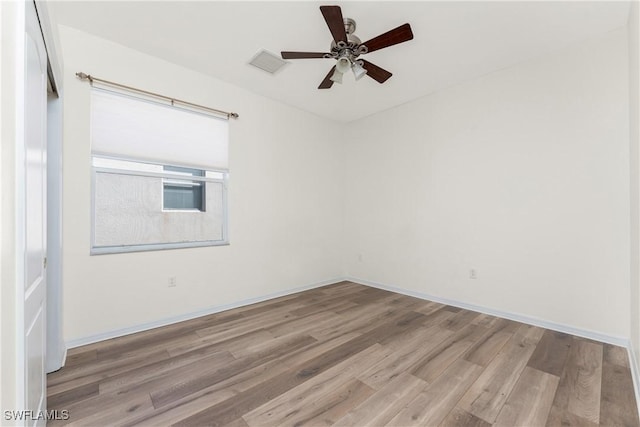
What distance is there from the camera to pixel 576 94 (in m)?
2.61

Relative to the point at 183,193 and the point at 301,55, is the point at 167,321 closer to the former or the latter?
the point at 183,193

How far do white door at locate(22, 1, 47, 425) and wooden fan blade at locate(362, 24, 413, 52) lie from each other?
199 centimetres

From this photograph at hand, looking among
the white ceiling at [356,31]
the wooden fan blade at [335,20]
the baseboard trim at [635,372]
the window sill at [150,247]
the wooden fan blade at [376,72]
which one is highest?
the white ceiling at [356,31]

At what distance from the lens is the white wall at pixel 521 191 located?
2449 mm

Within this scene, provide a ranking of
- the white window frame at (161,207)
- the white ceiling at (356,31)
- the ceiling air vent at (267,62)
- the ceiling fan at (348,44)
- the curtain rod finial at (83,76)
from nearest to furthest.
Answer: the ceiling fan at (348,44), the white ceiling at (356,31), the curtain rod finial at (83,76), the white window frame at (161,207), the ceiling air vent at (267,62)

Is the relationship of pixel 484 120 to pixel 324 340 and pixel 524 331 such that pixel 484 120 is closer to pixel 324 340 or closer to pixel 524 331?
pixel 524 331

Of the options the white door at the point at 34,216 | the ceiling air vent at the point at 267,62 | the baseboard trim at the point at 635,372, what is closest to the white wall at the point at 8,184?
the white door at the point at 34,216

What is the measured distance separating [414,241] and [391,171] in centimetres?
112

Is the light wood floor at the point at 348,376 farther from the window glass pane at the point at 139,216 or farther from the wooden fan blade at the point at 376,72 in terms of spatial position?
the wooden fan blade at the point at 376,72

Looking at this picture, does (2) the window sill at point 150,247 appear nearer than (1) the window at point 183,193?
Yes

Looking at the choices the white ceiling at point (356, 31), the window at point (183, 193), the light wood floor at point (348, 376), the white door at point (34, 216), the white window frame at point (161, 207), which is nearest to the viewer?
the white door at point (34, 216)

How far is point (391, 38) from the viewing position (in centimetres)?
210

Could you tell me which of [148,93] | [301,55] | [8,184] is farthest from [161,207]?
[8,184]

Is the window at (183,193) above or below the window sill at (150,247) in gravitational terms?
above
